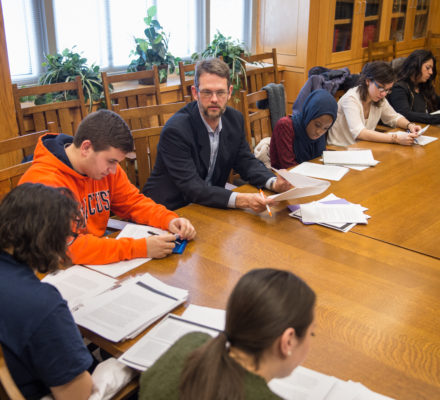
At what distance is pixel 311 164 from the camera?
8.39 ft

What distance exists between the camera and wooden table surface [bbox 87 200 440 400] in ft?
3.85

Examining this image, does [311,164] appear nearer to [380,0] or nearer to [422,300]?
[422,300]

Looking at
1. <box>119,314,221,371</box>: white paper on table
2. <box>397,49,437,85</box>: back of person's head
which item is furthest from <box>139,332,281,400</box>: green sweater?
<box>397,49,437,85</box>: back of person's head

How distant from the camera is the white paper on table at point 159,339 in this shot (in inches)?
45.5

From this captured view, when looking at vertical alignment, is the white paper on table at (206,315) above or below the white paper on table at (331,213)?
below

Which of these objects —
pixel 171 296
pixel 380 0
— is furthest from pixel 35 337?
pixel 380 0

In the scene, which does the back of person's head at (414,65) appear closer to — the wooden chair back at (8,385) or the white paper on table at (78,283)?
the white paper on table at (78,283)

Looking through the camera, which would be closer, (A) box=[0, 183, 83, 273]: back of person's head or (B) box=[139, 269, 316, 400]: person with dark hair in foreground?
(B) box=[139, 269, 316, 400]: person with dark hair in foreground

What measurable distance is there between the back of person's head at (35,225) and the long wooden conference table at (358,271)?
316 millimetres

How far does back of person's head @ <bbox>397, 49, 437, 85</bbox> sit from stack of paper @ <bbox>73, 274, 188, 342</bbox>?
3130 millimetres

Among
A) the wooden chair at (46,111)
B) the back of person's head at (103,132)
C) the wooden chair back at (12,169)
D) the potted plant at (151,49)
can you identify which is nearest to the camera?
the back of person's head at (103,132)

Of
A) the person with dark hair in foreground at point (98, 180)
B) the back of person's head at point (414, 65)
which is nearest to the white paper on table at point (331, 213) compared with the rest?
the person with dark hair in foreground at point (98, 180)

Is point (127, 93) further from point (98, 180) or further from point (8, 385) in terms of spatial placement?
point (8, 385)

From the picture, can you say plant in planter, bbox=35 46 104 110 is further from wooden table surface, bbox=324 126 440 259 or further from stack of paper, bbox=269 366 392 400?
stack of paper, bbox=269 366 392 400
